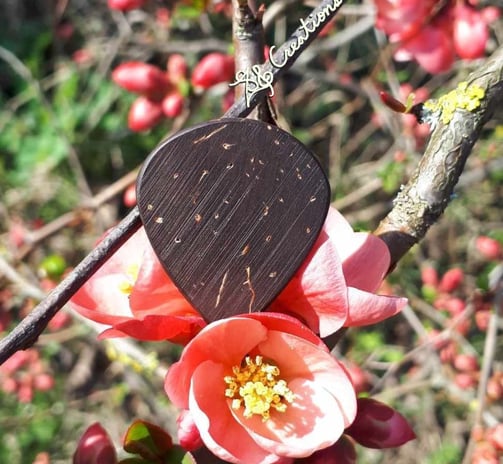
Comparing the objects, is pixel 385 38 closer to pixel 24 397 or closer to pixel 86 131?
pixel 86 131

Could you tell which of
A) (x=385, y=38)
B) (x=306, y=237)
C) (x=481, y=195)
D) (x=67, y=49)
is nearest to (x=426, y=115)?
(x=306, y=237)

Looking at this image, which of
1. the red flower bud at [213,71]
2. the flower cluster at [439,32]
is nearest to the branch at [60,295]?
the flower cluster at [439,32]

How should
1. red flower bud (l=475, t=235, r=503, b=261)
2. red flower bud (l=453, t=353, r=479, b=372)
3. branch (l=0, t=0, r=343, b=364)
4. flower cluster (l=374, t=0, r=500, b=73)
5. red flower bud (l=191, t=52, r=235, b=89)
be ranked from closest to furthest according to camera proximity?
branch (l=0, t=0, r=343, b=364) → flower cluster (l=374, t=0, r=500, b=73) → red flower bud (l=191, t=52, r=235, b=89) → red flower bud (l=453, t=353, r=479, b=372) → red flower bud (l=475, t=235, r=503, b=261)

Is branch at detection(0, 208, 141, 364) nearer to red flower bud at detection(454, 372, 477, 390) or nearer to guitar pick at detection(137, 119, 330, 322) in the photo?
guitar pick at detection(137, 119, 330, 322)

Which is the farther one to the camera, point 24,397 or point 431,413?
point 431,413

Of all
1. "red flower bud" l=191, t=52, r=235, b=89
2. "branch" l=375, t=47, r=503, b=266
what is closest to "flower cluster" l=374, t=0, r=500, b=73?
"red flower bud" l=191, t=52, r=235, b=89

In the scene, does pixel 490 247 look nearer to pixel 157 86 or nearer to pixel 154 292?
pixel 157 86
